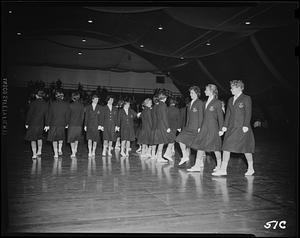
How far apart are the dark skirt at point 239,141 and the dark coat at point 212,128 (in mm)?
287

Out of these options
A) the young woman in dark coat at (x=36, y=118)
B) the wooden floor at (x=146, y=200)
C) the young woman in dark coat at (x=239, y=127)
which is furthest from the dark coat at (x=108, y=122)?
the young woman in dark coat at (x=239, y=127)

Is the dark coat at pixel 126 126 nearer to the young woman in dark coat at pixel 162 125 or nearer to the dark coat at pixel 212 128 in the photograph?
the young woman in dark coat at pixel 162 125

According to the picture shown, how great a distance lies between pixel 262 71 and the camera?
539 inches

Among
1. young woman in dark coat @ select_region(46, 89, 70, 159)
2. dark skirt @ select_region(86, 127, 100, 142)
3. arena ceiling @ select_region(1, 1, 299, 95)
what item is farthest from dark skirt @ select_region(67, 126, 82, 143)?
arena ceiling @ select_region(1, 1, 299, 95)

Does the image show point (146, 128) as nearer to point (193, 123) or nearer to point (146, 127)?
point (146, 127)

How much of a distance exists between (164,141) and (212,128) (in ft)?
5.22

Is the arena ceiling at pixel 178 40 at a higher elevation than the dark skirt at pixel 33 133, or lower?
higher

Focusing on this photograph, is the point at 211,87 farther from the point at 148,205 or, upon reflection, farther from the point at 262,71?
the point at 262,71

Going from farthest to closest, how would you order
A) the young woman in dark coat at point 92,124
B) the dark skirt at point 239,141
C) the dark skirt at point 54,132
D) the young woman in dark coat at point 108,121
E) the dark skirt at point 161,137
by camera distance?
the young woman in dark coat at point 108,121 → the young woman in dark coat at point 92,124 → the dark skirt at point 54,132 → the dark skirt at point 161,137 → the dark skirt at point 239,141

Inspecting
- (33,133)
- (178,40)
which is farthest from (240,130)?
(178,40)

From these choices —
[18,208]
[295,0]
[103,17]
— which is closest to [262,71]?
[103,17]

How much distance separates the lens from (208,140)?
5.39 metres

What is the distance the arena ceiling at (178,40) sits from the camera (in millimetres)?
10227

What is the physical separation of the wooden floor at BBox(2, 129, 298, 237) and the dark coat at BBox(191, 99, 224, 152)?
556mm
